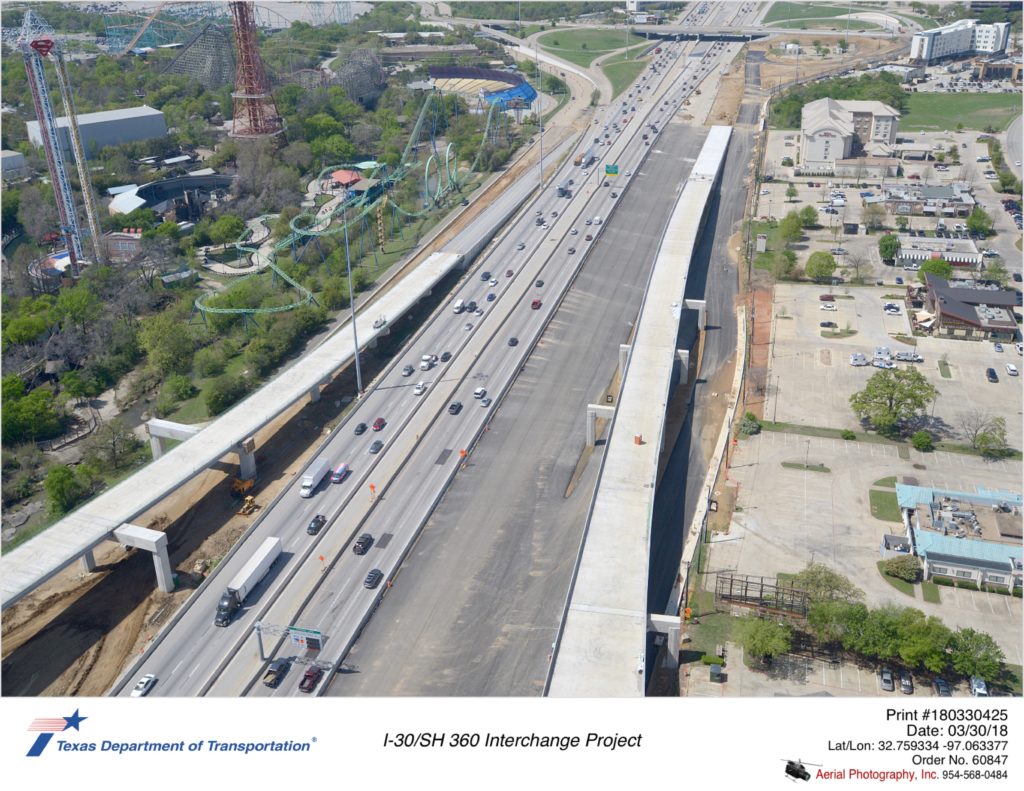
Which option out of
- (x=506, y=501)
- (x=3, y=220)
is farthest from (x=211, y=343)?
(x=3, y=220)

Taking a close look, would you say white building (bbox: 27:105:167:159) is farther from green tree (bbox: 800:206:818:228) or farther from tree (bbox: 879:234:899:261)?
tree (bbox: 879:234:899:261)

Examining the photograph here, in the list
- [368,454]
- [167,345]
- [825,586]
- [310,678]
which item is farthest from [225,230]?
[825,586]

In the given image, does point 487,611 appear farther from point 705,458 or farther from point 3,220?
point 3,220

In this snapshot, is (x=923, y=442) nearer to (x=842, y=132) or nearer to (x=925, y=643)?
(x=925, y=643)

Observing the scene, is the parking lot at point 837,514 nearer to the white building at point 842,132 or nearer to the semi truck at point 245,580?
the semi truck at point 245,580

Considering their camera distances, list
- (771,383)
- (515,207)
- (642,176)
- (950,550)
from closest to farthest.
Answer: (950,550) < (771,383) < (515,207) < (642,176)

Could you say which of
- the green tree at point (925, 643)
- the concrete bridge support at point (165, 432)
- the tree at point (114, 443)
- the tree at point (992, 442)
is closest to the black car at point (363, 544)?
the concrete bridge support at point (165, 432)
